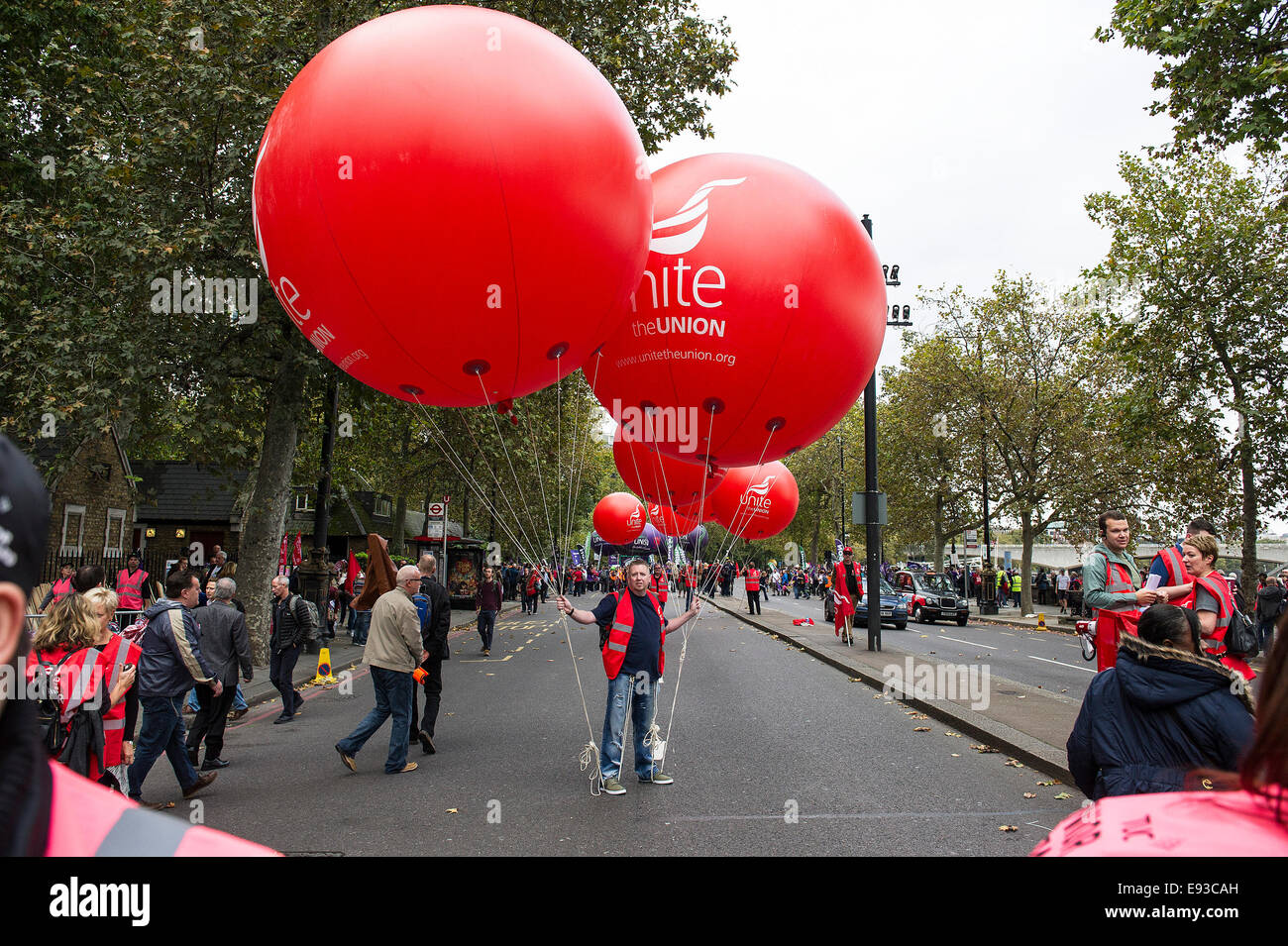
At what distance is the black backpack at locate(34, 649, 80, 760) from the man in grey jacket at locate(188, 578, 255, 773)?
242 centimetres

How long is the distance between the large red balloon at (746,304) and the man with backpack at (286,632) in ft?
21.0

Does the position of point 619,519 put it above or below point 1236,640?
above

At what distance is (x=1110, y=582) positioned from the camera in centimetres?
612

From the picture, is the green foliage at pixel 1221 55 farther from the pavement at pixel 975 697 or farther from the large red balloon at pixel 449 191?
the large red balloon at pixel 449 191

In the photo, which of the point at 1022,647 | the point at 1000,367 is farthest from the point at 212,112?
the point at 1000,367

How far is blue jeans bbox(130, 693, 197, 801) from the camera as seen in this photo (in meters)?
6.42

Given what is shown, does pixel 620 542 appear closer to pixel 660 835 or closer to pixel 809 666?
pixel 809 666

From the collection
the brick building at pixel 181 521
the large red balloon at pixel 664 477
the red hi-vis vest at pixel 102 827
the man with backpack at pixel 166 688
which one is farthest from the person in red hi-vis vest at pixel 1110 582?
the brick building at pixel 181 521

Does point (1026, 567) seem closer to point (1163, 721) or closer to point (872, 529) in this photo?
point (872, 529)

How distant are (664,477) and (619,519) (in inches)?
277

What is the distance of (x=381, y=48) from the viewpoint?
3859mm

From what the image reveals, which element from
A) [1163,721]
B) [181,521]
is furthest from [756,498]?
[181,521]

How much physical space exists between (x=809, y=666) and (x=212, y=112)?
45.1 feet
